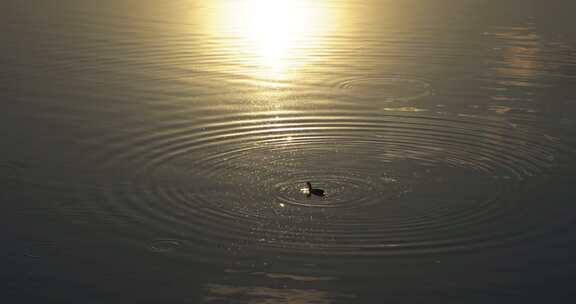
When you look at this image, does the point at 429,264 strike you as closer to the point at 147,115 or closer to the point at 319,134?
the point at 319,134

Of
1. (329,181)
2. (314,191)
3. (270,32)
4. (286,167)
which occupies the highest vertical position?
(270,32)

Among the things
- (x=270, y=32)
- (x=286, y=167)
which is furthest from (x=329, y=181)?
(x=270, y=32)

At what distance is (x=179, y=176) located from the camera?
392 inches

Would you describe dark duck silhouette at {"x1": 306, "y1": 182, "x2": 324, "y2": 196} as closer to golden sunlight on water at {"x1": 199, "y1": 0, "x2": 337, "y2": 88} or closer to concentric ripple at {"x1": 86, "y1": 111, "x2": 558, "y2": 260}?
concentric ripple at {"x1": 86, "y1": 111, "x2": 558, "y2": 260}

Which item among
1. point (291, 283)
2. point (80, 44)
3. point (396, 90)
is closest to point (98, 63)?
point (80, 44)

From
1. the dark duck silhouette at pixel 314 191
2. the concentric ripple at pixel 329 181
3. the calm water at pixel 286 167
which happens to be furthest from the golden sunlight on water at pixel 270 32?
the dark duck silhouette at pixel 314 191

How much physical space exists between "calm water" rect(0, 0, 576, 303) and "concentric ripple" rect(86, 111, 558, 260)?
0.03 metres

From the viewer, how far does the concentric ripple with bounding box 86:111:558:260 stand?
846cm

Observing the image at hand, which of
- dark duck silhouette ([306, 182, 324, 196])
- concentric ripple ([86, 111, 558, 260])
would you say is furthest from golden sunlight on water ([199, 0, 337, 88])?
dark duck silhouette ([306, 182, 324, 196])

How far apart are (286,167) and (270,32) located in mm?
9498

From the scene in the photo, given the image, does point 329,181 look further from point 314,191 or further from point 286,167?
point 286,167

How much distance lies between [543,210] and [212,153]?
3.65 m

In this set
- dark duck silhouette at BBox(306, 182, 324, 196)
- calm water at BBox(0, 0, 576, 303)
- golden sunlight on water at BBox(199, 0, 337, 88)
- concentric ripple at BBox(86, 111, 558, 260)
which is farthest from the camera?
golden sunlight on water at BBox(199, 0, 337, 88)

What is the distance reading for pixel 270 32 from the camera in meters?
19.4
